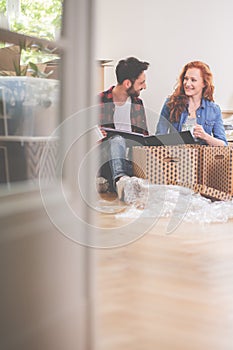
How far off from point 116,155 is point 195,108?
586 millimetres

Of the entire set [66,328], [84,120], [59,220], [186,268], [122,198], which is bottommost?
[122,198]

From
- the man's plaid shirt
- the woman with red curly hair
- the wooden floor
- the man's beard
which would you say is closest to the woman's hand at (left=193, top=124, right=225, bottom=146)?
the woman with red curly hair

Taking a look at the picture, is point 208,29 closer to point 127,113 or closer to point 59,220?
point 127,113

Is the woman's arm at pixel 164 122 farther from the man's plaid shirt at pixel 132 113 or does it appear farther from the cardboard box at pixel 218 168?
the cardboard box at pixel 218 168

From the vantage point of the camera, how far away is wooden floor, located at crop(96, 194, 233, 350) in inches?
35.8

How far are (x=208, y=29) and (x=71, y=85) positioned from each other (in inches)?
119

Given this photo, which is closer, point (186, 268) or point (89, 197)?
point (89, 197)

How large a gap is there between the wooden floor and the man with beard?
1.15m

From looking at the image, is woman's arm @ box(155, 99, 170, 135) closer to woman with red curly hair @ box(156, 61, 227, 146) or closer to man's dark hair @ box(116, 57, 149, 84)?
woman with red curly hair @ box(156, 61, 227, 146)

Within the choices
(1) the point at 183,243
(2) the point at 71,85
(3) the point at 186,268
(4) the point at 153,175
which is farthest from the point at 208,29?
(2) the point at 71,85

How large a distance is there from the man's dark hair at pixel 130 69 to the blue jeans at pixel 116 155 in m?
0.55

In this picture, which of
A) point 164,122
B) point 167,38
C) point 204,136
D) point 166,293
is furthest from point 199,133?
point 166,293

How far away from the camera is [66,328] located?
0.75m

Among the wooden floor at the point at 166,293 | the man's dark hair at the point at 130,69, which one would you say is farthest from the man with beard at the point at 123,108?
the wooden floor at the point at 166,293
